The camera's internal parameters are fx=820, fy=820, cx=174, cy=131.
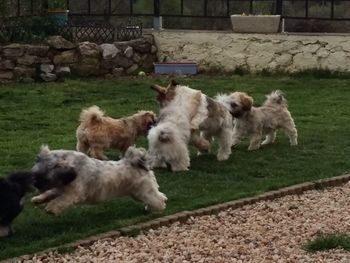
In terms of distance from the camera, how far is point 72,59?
50.3 feet

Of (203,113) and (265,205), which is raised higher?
(203,113)

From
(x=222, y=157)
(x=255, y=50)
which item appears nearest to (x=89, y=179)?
(x=222, y=157)

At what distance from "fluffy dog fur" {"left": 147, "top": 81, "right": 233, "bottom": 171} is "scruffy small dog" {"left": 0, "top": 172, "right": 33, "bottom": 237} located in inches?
90.3

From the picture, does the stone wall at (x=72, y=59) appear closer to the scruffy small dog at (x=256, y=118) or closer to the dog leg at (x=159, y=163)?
the scruffy small dog at (x=256, y=118)

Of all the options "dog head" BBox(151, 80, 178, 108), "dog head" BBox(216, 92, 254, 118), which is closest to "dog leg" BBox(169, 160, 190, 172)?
"dog head" BBox(151, 80, 178, 108)

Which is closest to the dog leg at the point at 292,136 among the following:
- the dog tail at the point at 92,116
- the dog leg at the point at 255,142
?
the dog leg at the point at 255,142

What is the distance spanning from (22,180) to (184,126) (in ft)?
8.60

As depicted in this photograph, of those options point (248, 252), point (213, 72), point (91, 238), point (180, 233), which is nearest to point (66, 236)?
point (91, 238)

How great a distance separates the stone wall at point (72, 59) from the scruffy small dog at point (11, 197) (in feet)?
28.6

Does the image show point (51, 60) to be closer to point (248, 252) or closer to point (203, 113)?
point (203, 113)

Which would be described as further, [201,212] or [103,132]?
[103,132]

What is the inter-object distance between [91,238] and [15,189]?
0.67 meters

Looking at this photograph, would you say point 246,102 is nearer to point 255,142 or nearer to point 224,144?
point 255,142

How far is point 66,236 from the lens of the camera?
20.0ft
